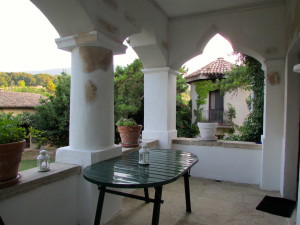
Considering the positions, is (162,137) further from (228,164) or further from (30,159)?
(30,159)

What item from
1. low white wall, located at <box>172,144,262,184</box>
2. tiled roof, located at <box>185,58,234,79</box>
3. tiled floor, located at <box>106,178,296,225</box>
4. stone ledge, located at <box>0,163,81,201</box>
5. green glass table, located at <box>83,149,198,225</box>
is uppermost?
tiled roof, located at <box>185,58,234,79</box>

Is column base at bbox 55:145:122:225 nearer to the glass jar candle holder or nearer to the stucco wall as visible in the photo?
the glass jar candle holder

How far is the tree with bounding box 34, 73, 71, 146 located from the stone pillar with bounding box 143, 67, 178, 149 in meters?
3.99

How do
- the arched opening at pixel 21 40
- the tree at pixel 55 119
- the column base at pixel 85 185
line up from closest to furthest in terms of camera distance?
1. the column base at pixel 85 185
2. the arched opening at pixel 21 40
3. the tree at pixel 55 119

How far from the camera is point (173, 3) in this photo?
349 cm

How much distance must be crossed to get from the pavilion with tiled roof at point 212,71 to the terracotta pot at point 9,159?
9.26 m

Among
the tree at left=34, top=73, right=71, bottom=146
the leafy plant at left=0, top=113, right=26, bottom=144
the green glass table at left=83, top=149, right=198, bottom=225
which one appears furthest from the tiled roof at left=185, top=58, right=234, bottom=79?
the leafy plant at left=0, top=113, right=26, bottom=144

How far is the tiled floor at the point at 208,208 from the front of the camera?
94.3 inches

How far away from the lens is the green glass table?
1.54 metres

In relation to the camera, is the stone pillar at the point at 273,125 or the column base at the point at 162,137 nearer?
the stone pillar at the point at 273,125

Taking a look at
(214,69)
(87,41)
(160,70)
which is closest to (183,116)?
(214,69)

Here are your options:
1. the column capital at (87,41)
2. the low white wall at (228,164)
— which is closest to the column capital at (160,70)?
the low white wall at (228,164)

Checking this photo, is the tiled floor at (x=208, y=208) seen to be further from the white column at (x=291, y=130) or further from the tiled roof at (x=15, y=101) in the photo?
the tiled roof at (x=15, y=101)

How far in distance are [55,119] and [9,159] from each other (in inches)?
238
